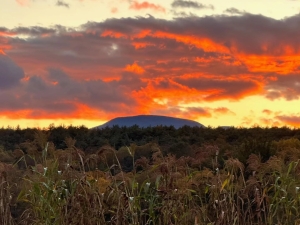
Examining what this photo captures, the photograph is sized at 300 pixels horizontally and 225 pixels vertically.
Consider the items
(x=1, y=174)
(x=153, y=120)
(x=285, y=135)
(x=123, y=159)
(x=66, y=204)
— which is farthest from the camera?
(x=153, y=120)

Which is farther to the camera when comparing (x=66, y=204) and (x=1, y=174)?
(x=1, y=174)

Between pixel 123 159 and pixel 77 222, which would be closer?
pixel 77 222

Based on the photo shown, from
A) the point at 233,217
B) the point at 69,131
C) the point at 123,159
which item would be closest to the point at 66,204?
the point at 233,217

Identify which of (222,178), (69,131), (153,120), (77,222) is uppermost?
(153,120)

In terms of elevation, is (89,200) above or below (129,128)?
below

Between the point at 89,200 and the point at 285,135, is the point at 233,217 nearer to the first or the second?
the point at 89,200

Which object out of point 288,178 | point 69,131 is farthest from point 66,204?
point 69,131

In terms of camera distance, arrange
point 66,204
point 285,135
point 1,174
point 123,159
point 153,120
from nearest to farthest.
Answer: point 66,204
point 1,174
point 123,159
point 285,135
point 153,120

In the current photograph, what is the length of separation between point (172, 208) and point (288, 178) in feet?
4.76

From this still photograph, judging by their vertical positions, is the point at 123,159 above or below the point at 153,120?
below

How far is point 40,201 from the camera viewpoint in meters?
6.88

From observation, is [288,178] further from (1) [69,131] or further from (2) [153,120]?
(2) [153,120]

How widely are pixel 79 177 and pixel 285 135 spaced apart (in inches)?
835

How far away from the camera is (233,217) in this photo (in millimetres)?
6949
